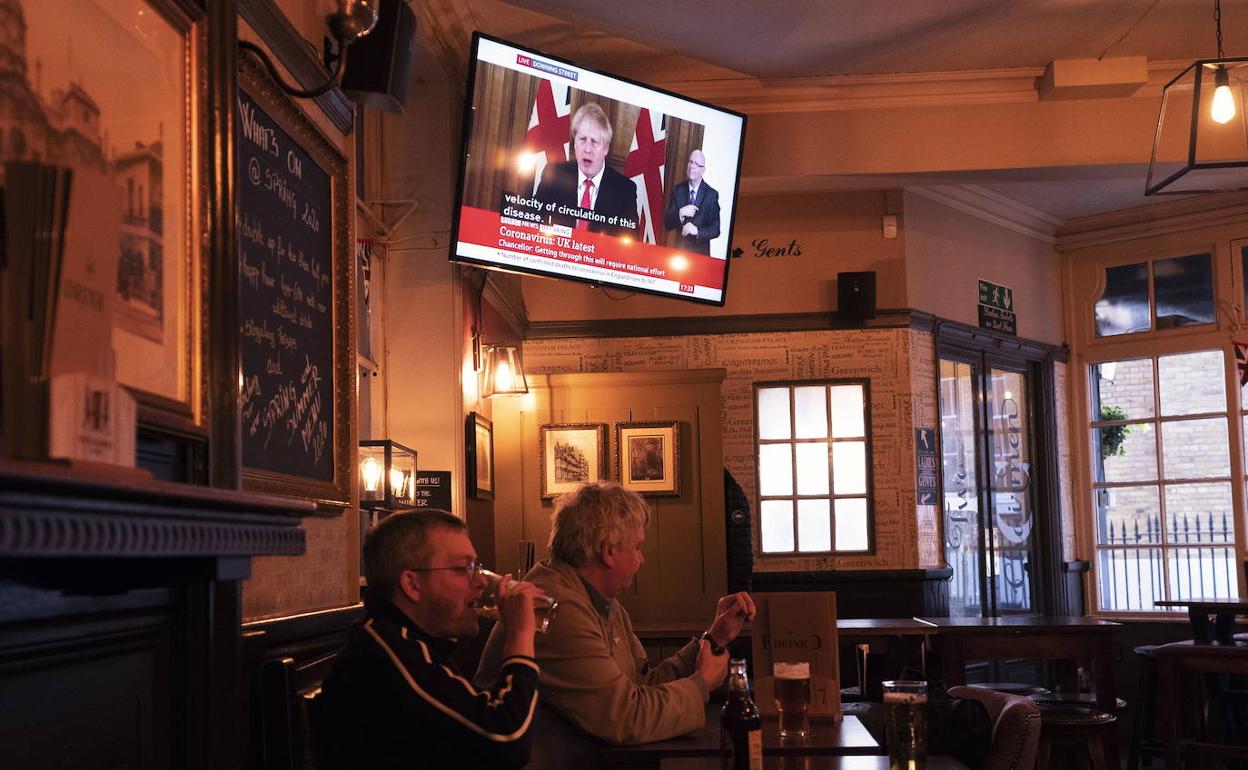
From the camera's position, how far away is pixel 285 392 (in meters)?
2.64

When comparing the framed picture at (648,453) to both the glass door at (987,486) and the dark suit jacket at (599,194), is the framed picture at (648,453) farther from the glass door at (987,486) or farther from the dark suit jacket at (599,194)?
the glass door at (987,486)

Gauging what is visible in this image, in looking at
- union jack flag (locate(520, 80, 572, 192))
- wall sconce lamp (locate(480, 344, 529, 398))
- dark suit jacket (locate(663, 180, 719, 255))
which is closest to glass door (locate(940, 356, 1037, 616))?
dark suit jacket (locate(663, 180, 719, 255))

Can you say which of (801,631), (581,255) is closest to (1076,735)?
(801,631)

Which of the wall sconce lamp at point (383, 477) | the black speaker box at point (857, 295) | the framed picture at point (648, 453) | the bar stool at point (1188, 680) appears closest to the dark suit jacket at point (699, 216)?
the framed picture at point (648, 453)

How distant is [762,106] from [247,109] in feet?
15.4

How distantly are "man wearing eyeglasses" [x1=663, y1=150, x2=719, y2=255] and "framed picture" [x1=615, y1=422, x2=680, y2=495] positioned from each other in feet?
5.68

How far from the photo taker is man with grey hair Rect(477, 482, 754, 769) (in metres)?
2.84

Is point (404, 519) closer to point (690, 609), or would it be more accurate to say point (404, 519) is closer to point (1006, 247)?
point (690, 609)

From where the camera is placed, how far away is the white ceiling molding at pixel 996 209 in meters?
8.66

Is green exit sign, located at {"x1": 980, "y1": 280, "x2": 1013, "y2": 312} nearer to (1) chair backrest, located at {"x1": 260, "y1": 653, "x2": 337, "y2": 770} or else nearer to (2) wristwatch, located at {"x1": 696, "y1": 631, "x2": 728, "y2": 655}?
(2) wristwatch, located at {"x1": 696, "y1": 631, "x2": 728, "y2": 655}

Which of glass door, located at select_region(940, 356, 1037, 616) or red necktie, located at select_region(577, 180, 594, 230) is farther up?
red necktie, located at select_region(577, 180, 594, 230)

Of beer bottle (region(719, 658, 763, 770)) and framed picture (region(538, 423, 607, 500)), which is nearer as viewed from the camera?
beer bottle (region(719, 658, 763, 770))

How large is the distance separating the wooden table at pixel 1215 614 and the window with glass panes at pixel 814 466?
78.9 inches

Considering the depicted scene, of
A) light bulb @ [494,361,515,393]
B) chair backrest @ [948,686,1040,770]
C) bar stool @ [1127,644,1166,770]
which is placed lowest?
bar stool @ [1127,644,1166,770]
